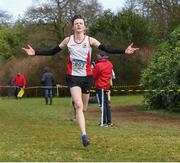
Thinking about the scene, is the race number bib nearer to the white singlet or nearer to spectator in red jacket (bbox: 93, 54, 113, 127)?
the white singlet

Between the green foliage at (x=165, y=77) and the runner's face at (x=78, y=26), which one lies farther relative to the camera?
the green foliage at (x=165, y=77)

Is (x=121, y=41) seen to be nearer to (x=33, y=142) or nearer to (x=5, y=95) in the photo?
(x=5, y=95)

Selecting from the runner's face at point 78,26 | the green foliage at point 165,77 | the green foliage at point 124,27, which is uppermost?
the green foliage at point 124,27

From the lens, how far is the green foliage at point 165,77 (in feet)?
64.1

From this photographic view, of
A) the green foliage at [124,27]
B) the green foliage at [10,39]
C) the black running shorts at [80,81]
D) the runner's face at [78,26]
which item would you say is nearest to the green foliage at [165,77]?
the black running shorts at [80,81]

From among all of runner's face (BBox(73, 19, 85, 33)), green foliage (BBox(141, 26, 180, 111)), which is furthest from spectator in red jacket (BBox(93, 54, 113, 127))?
green foliage (BBox(141, 26, 180, 111))

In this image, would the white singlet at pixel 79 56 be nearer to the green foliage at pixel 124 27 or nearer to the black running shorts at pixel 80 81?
the black running shorts at pixel 80 81

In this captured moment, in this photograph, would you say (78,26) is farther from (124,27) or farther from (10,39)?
(10,39)

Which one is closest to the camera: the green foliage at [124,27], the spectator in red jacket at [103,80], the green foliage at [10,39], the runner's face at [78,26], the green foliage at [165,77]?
the runner's face at [78,26]

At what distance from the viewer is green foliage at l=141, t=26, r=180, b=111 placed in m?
19.5

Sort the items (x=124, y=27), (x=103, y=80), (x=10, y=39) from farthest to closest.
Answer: (x=10, y=39) < (x=124, y=27) < (x=103, y=80)

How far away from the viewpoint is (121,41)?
41812 millimetres

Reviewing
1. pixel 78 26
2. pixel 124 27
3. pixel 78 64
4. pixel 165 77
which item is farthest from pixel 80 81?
pixel 124 27

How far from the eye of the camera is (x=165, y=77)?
2014 cm
